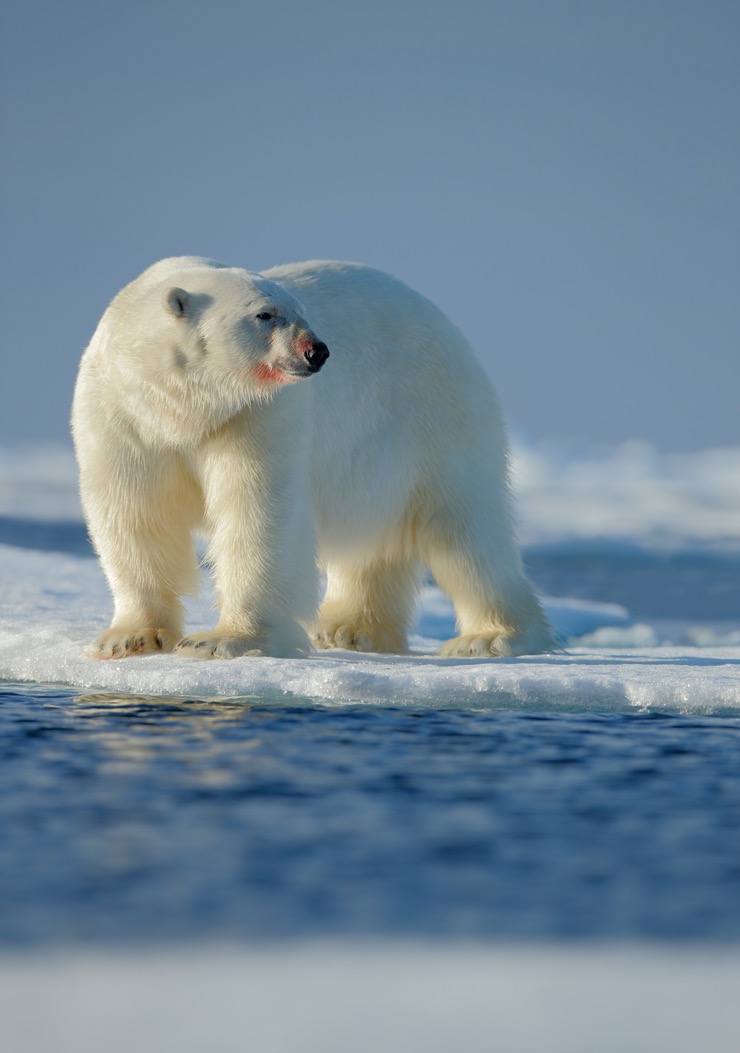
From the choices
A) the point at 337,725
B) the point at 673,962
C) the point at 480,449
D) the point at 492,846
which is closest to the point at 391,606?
the point at 480,449

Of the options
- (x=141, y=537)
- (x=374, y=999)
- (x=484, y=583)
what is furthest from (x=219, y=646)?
(x=374, y=999)

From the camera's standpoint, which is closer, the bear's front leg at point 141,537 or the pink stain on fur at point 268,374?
the pink stain on fur at point 268,374

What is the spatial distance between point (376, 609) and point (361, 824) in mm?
3095

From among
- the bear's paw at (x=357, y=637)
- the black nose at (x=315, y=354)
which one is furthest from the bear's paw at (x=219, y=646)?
the bear's paw at (x=357, y=637)

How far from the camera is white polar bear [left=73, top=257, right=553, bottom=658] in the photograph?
4.03 metres

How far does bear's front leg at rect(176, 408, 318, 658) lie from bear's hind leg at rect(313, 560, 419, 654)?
1.10m

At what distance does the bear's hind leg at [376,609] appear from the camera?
213 inches

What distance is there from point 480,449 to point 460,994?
370cm

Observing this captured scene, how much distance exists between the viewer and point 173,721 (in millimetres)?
3309

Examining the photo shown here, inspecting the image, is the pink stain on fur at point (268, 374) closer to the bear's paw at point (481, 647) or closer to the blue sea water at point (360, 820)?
the blue sea water at point (360, 820)

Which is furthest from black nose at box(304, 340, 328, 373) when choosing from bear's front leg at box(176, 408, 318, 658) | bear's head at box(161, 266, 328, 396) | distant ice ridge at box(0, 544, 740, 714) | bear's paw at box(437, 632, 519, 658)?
bear's paw at box(437, 632, 519, 658)

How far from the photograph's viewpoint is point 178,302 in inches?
158

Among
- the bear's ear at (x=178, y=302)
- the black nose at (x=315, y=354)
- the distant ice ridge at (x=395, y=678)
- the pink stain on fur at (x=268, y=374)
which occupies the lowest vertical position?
the distant ice ridge at (x=395, y=678)

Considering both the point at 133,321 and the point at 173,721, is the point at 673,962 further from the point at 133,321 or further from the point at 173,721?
the point at 133,321
